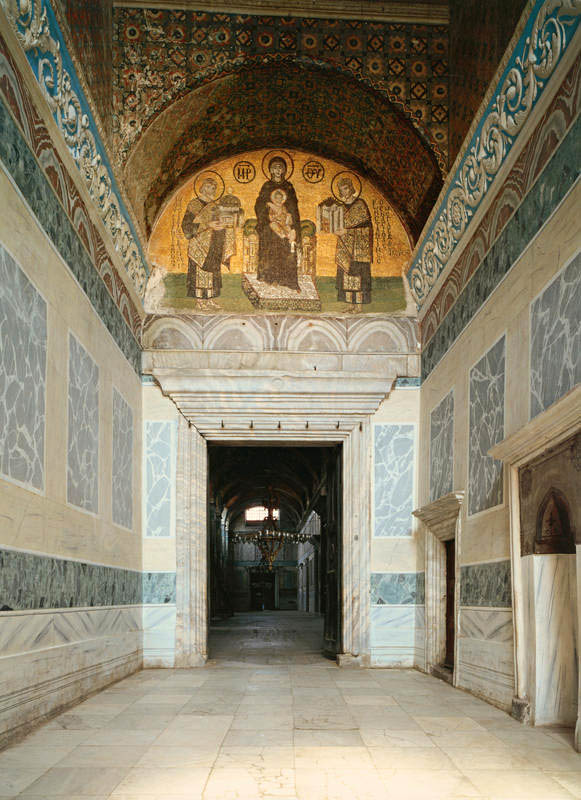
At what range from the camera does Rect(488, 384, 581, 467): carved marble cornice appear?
12.8ft

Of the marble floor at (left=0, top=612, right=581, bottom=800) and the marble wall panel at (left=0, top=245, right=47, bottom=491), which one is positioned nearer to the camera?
the marble floor at (left=0, top=612, right=581, bottom=800)

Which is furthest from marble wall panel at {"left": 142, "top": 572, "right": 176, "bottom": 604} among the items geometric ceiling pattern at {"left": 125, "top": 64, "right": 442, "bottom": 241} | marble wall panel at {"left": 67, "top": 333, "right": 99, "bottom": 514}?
geometric ceiling pattern at {"left": 125, "top": 64, "right": 442, "bottom": 241}

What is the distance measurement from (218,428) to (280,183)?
9.57 ft

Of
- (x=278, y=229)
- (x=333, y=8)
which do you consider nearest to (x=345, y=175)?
(x=278, y=229)

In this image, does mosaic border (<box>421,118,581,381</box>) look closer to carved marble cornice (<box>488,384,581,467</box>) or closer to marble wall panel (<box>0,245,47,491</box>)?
carved marble cornice (<box>488,384,581,467</box>)

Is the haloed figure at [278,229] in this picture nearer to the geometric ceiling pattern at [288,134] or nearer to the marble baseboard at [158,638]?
the geometric ceiling pattern at [288,134]

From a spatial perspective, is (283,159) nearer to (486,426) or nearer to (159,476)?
(159,476)

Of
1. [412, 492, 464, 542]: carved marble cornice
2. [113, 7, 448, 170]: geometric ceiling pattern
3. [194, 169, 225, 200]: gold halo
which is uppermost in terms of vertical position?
[113, 7, 448, 170]: geometric ceiling pattern

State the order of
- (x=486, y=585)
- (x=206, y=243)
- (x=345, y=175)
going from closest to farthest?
(x=486, y=585) < (x=206, y=243) < (x=345, y=175)

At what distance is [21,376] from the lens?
448cm

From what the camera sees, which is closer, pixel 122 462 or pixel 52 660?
pixel 52 660

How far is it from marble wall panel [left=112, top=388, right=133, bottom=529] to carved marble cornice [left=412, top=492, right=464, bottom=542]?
9.41ft

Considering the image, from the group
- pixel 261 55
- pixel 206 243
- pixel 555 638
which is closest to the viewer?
pixel 555 638

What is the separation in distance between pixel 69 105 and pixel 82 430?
2.33 m
